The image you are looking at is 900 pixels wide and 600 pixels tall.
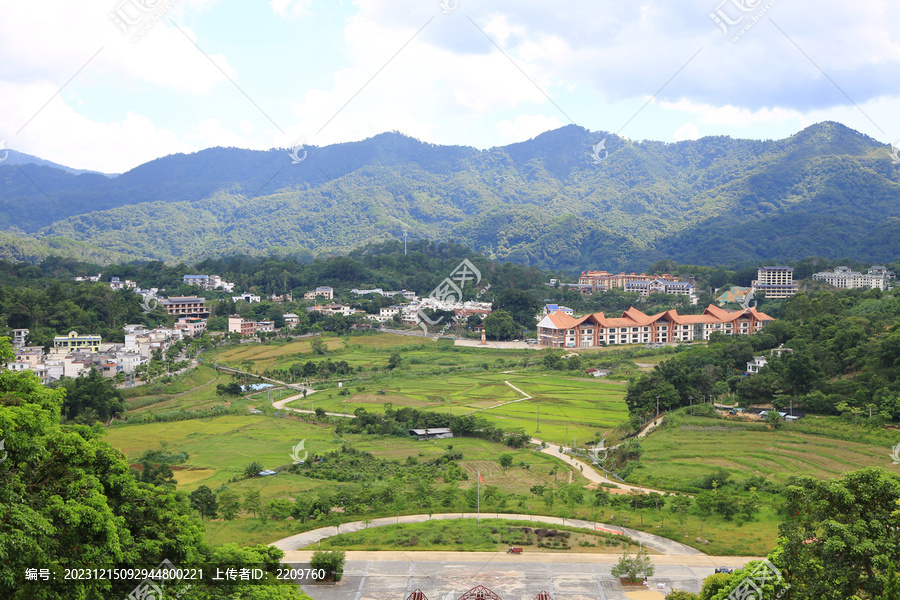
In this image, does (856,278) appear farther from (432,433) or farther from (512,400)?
(432,433)

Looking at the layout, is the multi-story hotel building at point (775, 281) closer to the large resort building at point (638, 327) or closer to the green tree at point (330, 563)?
the large resort building at point (638, 327)

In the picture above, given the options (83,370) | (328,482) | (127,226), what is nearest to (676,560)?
(328,482)

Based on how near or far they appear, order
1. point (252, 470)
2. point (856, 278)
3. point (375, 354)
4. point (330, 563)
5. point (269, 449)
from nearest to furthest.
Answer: point (330, 563), point (252, 470), point (269, 449), point (375, 354), point (856, 278)

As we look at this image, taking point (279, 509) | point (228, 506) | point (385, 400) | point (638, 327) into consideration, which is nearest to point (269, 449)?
point (228, 506)

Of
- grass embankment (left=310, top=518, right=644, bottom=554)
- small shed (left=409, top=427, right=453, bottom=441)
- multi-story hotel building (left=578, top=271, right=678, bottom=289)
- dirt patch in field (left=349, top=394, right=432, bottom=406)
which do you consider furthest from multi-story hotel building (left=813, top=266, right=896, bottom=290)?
grass embankment (left=310, top=518, right=644, bottom=554)

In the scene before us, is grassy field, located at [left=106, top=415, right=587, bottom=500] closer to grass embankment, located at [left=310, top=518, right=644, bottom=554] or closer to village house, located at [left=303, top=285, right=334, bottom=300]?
grass embankment, located at [left=310, top=518, right=644, bottom=554]

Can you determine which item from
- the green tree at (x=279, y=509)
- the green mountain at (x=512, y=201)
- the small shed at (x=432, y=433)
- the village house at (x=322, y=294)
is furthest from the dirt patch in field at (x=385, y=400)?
the green mountain at (x=512, y=201)
